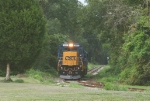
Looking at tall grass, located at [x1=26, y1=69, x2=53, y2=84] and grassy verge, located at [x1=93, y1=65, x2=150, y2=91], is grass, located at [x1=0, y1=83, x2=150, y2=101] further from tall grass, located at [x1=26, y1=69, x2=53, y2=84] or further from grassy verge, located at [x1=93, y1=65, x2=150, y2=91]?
tall grass, located at [x1=26, y1=69, x2=53, y2=84]

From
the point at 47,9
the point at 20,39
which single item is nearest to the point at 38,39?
the point at 20,39

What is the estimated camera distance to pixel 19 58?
22031 mm

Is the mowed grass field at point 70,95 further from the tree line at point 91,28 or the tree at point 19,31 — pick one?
the tree at point 19,31

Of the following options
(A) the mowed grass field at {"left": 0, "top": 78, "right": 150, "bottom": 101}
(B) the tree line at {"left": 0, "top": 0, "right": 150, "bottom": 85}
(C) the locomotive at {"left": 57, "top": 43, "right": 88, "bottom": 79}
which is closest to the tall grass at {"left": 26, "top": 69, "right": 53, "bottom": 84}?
(C) the locomotive at {"left": 57, "top": 43, "right": 88, "bottom": 79}

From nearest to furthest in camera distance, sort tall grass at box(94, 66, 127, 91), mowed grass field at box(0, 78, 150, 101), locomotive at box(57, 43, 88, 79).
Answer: mowed grass field at box(0, 78, 150, 101), tall grass at box(94, 66, 127, 91), locomotive at box(57, 43, 88, 79)

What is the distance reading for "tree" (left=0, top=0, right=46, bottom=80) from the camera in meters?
21.7

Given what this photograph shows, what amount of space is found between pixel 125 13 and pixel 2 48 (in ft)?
56.5

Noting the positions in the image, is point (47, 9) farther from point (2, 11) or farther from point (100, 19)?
point (2, 11)

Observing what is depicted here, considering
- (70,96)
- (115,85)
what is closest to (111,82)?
(115,85)

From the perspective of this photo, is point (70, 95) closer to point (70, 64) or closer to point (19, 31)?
point (19, 31)

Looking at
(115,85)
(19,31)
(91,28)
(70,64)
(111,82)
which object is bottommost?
(111,82)

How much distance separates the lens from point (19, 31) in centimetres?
2167

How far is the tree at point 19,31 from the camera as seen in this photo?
2166 centimetres

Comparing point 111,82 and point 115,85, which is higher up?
point 115,85
